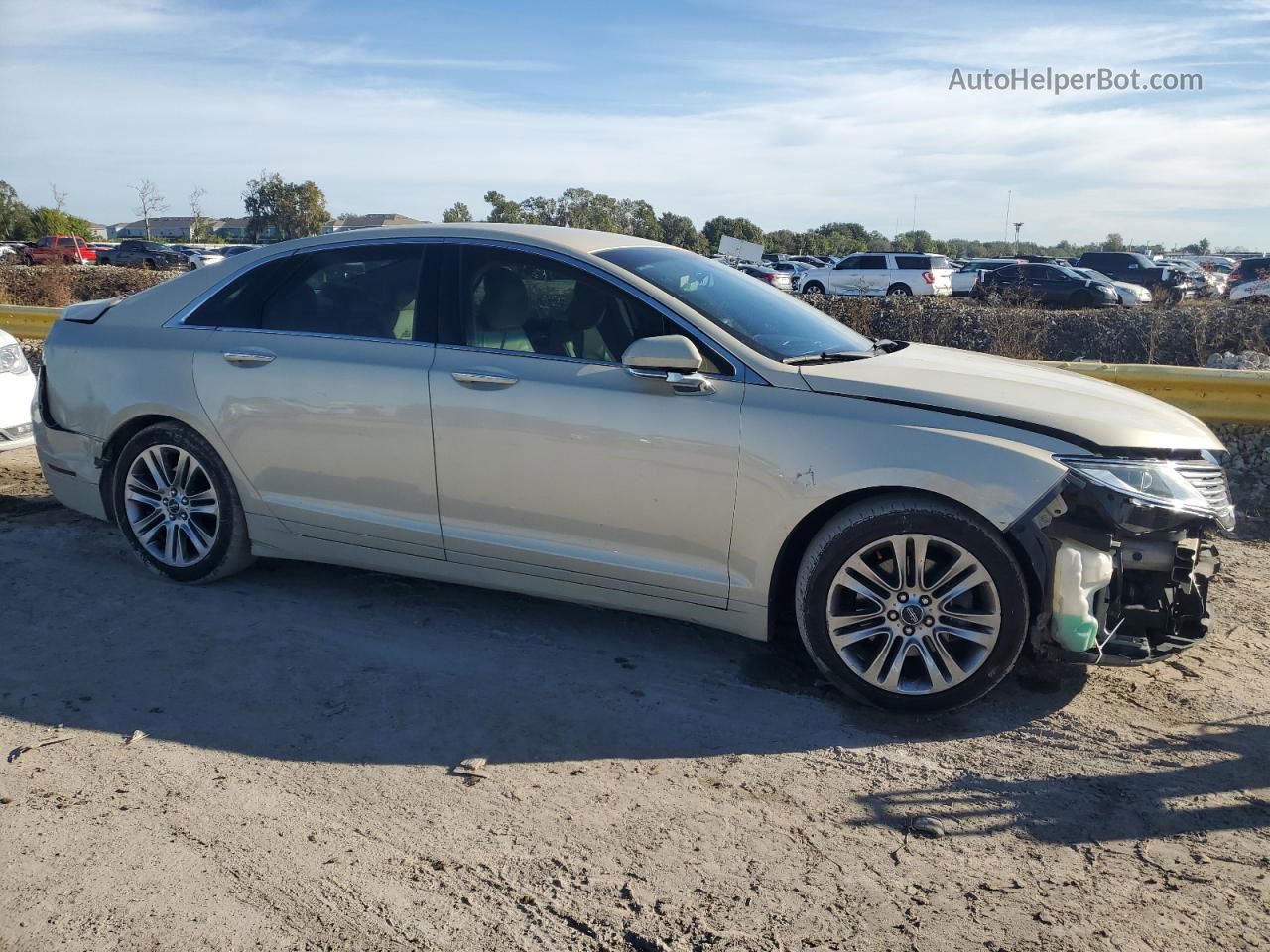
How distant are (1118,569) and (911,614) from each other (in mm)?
719

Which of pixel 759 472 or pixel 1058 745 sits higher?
pixel 759 472

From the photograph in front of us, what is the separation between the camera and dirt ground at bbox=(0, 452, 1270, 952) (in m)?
2.73

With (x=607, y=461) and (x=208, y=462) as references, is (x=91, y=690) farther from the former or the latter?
(x=607, y=461)

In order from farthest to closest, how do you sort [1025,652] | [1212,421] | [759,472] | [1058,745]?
[1212,421] → [1025,652] → [759,472] → [1058,745]

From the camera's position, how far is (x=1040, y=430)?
374cm

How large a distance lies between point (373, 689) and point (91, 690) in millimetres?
1041

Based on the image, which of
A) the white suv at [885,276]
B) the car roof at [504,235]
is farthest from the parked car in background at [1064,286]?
the car roof at [504,235]

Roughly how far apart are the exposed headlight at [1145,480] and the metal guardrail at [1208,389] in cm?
326

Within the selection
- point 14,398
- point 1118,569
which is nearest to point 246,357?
point 14,398

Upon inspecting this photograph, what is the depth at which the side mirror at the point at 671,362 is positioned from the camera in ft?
13.0

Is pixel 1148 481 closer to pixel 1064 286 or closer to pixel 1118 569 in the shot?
pixel 1118 569

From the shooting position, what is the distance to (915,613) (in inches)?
150

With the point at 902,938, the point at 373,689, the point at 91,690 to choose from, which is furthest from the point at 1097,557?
the point at 91,690

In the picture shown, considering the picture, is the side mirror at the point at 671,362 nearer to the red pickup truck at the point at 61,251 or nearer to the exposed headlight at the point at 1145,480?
the exposed headlight at the point at 1145,480
